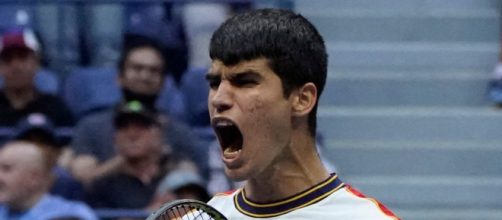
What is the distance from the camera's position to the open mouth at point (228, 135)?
10.9 feet

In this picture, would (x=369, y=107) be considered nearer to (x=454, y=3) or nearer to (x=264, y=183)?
(x=454, y=3)

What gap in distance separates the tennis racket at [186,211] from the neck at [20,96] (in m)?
3.96

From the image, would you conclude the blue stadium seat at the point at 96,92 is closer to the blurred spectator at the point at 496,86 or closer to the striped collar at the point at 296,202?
the blurred spectator at the point at 496,86

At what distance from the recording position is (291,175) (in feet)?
11.5

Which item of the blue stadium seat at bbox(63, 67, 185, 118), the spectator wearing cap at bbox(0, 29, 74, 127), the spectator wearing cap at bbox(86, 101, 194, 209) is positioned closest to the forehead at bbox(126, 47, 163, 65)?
the blue stadium seat at bbox(63, 67, 185, 118)

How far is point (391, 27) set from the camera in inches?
348

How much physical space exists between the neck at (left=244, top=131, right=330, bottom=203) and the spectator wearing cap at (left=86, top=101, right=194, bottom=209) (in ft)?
11.1

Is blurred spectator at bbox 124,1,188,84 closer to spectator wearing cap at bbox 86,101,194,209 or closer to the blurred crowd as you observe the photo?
the blurred crowd

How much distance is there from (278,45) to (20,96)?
13.9 ft

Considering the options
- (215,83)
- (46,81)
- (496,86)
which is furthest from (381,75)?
(215,83)

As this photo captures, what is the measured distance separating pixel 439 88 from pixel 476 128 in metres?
0.43

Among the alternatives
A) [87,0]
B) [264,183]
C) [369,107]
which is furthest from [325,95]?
[264,183]

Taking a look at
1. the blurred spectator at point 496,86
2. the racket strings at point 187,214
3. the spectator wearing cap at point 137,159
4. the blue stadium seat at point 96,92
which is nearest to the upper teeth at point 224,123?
the racket strings at point 187,214

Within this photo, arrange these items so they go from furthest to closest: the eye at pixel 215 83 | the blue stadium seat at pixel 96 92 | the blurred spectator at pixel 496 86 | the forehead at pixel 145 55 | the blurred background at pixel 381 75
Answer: the blurred spectator at pixel 496 86 < the blurred background at pixel 381 75 < the blue stadium seat at pixel 96 92 < the forehead at pixel 145 55 < the eye at pixel 215 83
